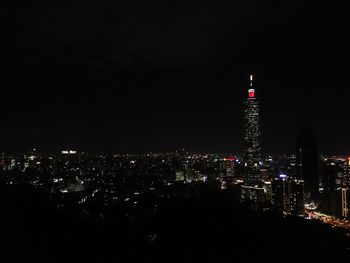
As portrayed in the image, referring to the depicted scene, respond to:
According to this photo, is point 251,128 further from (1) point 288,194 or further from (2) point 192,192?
(2) point 192,192

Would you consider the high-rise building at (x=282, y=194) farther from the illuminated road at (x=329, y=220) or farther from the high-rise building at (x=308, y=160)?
the high-rise building at (x=308, y=160)

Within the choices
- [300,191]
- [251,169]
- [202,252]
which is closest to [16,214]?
[202,252]

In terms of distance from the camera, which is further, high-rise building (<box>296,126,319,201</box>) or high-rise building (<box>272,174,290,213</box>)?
high-rise building (<box>296,126,319,201</box>)

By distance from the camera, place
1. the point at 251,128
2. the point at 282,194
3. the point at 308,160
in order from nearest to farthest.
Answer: the point at 282,194, the point at 308,160, the point at 251,128

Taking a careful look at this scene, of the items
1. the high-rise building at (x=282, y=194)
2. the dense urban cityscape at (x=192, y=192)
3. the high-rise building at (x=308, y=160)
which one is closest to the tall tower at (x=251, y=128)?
the dense urban cityscape at (x=192, y=192)

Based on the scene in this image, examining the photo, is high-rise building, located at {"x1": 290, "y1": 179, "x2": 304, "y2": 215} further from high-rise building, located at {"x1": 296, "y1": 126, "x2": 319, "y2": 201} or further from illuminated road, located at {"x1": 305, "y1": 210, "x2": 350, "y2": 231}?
high-rise building, located at {"x1": 296, "y1": 126, "x2": 319, "y2": 201}

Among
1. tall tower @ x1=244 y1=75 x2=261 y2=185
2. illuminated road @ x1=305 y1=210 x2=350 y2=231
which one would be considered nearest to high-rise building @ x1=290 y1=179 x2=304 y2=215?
illuminated road @ x1=305 y1=210 x2=350 y2=231

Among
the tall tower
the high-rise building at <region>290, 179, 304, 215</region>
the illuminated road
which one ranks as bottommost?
the illuminated road

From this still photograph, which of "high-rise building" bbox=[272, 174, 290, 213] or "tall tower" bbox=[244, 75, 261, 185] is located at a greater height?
"tall tower" bbox=[244, 75, 261, 185]

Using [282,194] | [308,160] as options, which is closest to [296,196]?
[282,194]
